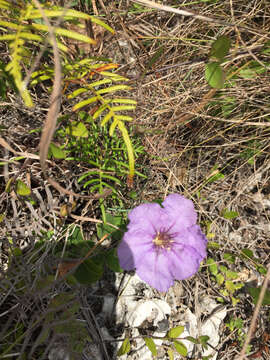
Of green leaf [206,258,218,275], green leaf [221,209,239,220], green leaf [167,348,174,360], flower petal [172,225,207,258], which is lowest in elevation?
green leaf [167,348,174,360]

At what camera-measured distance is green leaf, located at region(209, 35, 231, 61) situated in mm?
1643

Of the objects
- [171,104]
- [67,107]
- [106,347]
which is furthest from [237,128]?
[106,347]

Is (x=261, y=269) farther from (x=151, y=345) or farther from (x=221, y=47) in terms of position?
(x=221, y=47)

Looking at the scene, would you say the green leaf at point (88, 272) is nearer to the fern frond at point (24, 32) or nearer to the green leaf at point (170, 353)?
the green leaf at point (170, 353)

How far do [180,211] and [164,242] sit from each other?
0.19 meters

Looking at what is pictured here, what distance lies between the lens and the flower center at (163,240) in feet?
5.27

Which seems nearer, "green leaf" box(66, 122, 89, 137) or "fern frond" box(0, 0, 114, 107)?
"fern frond" box(0, 0, 114, 107)

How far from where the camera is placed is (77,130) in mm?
1594

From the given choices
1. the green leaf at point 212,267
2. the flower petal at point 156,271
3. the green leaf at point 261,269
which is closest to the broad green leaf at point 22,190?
the flower petal at point 156,271

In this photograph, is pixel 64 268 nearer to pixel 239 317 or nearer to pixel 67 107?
pixel 67 107

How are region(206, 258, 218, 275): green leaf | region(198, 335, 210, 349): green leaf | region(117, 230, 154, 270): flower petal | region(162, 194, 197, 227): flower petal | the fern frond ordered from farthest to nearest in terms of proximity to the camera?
1. region(206, 258, 218, 275): green leaf
2. region(198, 335, 210, 349): green leaf
3. region(162, 194, 197, 227): flower petal
4. region(117, 230, 154, 270): flower petal
5. the fern frond

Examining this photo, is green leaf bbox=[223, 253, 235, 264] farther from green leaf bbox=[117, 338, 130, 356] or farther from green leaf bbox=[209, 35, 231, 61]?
green leaf bbox=[209, 35, 231, 61]

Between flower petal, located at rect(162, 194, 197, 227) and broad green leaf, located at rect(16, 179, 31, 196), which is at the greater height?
broad green leaf, located at rect(16, 179, 31, 196)

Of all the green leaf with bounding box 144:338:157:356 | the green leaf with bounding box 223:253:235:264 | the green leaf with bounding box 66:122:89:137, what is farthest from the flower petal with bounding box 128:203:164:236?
the green leaf with bounding box 223:253:235:264
